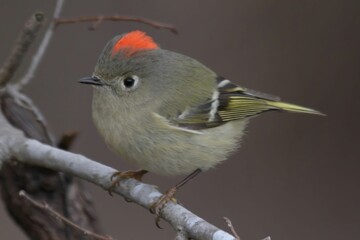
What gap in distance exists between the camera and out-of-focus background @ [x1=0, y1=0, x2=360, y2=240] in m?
5.34

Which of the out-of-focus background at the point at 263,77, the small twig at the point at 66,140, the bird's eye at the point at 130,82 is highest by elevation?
the bird's eye at the point at 130,82

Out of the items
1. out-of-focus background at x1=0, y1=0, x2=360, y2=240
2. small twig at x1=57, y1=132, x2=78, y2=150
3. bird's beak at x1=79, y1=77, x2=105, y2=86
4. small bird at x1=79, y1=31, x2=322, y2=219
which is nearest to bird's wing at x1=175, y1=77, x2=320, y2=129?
small bird at x1=79, y1=31, x2=322, y2=219

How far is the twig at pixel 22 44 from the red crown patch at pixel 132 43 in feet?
Result: 0.90

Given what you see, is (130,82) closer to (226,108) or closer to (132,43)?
(132,43)

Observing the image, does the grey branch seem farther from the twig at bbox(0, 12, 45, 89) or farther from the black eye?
the black eye

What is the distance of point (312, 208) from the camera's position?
525 centimetres

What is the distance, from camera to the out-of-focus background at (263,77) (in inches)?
210

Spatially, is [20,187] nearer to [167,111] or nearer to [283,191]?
[167,111]

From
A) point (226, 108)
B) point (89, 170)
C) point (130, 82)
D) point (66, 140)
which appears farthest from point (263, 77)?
point (89, 170)

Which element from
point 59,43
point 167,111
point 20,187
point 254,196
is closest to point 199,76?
point 167,111

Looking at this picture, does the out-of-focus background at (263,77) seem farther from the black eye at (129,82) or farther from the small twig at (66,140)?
the black eye at (129,82)

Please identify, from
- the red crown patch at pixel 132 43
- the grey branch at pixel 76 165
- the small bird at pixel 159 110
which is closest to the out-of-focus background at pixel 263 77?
the small bird at pixel 159 110

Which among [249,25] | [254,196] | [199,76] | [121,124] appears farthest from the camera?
[249,25]

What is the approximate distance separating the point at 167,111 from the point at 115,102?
179 millimetres
